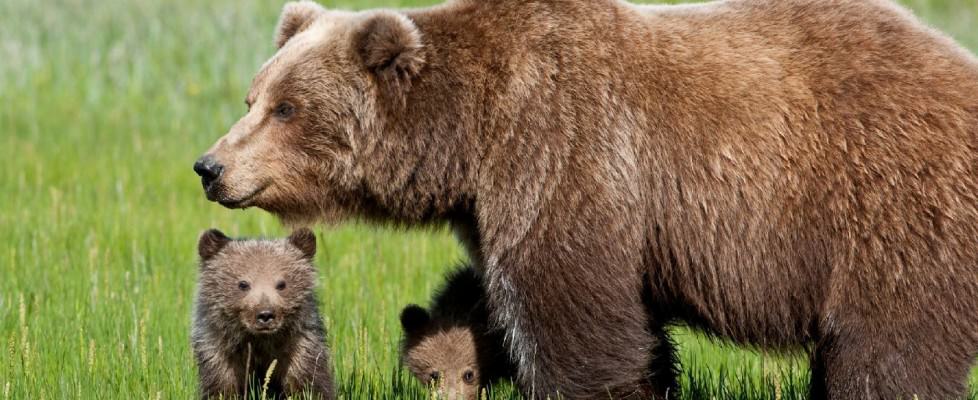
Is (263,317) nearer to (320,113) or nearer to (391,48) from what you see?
(320,113)

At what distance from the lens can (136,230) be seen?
9.80 m

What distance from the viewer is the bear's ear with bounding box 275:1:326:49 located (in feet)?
21.0

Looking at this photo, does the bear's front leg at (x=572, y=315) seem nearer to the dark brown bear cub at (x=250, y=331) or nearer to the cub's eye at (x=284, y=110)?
the dark brown bear cub at (x=250, y=331)

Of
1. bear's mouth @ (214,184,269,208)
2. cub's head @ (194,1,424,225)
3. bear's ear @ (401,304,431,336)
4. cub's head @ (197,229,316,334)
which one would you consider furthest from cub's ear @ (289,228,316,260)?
bear's ear @ (401,304,431,336)

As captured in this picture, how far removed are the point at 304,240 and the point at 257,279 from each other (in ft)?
1.24

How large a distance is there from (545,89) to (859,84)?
131cm

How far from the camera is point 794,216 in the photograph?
18.6ft

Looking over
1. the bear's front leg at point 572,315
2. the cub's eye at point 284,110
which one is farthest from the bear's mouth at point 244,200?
the bear's front leg at point 572,315

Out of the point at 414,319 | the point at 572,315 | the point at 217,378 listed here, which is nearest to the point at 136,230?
the point at 414,319

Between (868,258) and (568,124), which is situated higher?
(568,124)

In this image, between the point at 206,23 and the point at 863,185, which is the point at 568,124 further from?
the point at 206,23

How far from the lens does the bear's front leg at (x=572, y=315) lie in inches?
219

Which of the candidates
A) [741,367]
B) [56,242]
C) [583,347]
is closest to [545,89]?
[583,347]

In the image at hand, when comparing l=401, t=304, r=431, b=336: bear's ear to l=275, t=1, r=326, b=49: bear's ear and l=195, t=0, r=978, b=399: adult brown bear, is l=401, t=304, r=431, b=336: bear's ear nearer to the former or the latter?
l=195, t=0, r=978, b=399: adult brown bear
